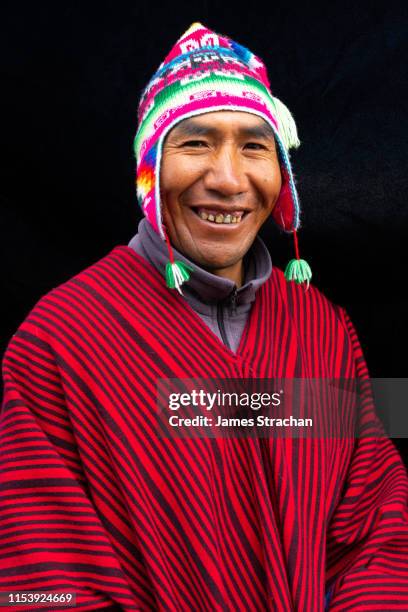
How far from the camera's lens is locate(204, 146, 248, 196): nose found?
199 centimetres

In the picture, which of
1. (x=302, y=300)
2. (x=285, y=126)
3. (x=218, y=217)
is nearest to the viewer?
(x=218, y=217)

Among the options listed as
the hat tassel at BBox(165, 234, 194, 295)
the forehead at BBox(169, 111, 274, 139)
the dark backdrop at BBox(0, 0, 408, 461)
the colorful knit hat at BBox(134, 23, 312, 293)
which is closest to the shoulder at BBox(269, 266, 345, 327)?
the colorful knit hat at BBox(134, 23, 312, 293)

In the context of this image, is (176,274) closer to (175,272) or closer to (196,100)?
(175,272)

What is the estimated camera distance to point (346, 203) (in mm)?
2863

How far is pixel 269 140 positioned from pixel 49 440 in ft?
2.48

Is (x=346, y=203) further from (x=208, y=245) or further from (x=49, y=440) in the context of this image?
(x=49, y=440)

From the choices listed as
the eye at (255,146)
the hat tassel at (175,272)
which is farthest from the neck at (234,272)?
the eye at (255,146)

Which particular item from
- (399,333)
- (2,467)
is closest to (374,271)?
(399,333)

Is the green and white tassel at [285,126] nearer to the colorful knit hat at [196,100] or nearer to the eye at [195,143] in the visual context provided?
the colorful knit hat at [196,100]

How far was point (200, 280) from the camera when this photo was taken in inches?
81.0

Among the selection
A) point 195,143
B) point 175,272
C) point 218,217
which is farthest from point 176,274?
point 195,143

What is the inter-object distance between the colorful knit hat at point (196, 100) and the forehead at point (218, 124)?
0.04 feet

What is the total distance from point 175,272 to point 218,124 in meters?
0.31

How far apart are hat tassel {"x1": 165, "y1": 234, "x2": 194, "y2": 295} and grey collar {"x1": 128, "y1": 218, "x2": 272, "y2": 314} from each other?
0.02 meters
